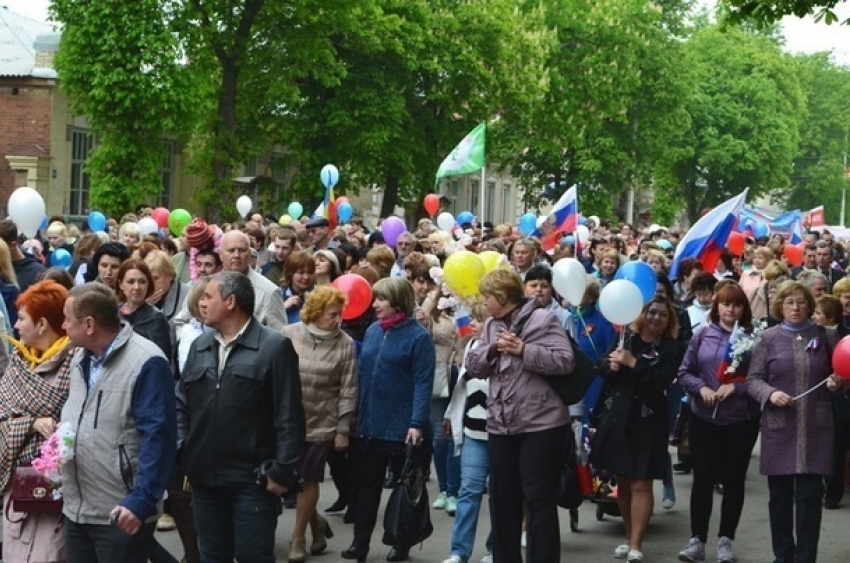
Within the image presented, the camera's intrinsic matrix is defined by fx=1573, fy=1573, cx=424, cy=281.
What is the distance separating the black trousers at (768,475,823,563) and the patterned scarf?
4.55 meters

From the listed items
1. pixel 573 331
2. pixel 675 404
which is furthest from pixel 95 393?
pixel 675 404

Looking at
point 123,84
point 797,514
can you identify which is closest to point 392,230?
point 797,514

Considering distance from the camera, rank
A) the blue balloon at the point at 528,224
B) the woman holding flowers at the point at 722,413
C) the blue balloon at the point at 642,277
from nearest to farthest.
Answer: the woman holding flowers at the point at 722,413 < the blue balloon at the point at 642,277 < the blue balloon at the point at 528,224

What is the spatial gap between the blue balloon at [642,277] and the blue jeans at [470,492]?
180 centimetres

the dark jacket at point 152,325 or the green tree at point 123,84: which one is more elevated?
the green tree at point 123,84

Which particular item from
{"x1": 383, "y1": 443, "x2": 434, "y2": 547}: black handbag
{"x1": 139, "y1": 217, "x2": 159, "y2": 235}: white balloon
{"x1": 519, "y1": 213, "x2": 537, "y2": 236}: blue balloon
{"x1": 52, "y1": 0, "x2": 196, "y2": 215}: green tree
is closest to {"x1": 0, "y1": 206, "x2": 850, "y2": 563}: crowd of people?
{"x1": 383, "y1": 443, "x2": 434, "y2": 547}: black handbag

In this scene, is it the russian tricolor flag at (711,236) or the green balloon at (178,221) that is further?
the green balloon at (178,221)

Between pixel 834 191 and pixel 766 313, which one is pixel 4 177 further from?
pixel 834 191

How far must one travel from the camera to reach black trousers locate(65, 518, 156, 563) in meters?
6.42

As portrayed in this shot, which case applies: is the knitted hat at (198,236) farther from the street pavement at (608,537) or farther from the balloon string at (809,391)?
the balloon string at (809,391)

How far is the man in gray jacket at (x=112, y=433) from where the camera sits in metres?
6.42

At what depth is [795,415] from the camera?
9352 millimetres

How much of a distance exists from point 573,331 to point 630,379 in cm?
141

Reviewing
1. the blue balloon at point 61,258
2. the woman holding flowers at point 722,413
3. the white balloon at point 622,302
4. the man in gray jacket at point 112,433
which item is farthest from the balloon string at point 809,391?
the blue balloon at point 61,258
